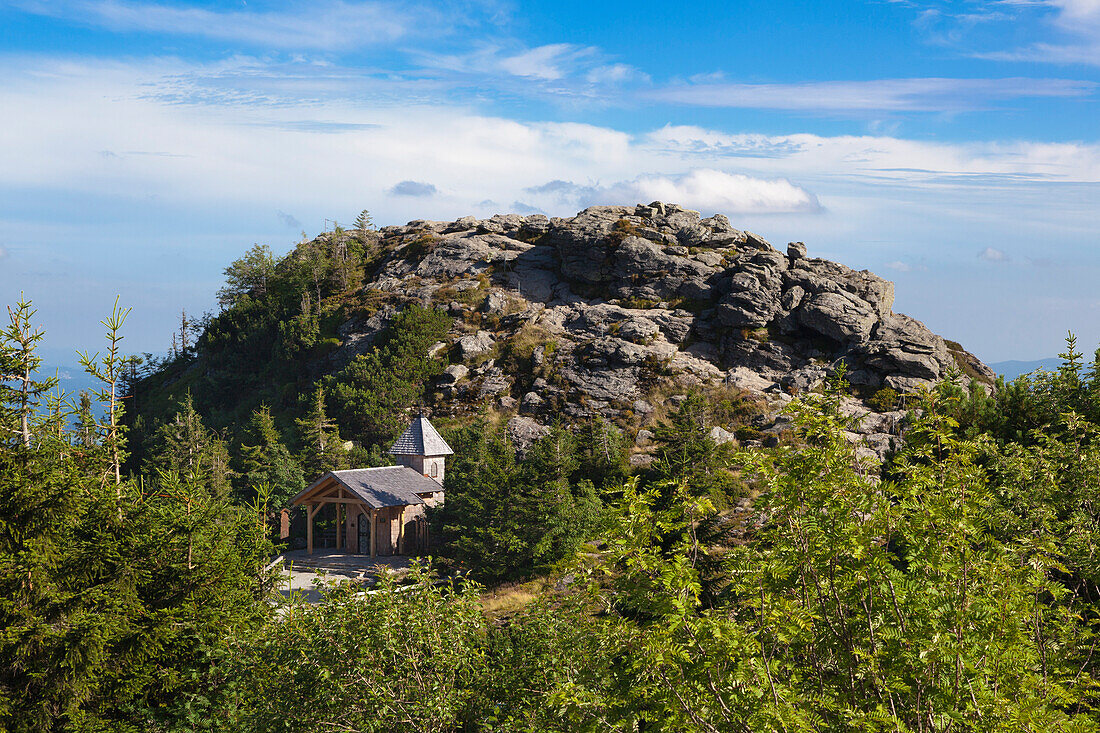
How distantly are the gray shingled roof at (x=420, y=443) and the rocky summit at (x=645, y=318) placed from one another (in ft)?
35.4

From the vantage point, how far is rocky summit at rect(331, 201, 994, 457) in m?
51.2

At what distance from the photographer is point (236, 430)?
58594 mm

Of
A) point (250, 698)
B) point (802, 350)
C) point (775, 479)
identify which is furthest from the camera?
point (802, 350)

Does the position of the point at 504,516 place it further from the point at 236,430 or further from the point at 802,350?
the point at 236,430

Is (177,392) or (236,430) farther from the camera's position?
(177,392)

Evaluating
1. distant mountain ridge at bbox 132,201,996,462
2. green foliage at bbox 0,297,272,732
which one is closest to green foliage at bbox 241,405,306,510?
distant mountain ridge at bbox 132,201,996,462

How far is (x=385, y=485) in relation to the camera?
37.4 m

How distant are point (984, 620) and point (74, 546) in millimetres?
15218

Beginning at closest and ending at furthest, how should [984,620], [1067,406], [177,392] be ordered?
[984,620] → [1067,406] → [177,392]

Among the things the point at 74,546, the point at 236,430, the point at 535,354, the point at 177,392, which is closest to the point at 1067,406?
the point at 74,546

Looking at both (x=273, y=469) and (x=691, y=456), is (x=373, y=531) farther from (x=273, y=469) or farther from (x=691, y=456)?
(x=691, y=456)

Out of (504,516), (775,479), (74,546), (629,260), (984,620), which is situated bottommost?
(504,516)

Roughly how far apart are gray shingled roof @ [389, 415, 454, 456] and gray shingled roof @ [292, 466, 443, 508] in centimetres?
116

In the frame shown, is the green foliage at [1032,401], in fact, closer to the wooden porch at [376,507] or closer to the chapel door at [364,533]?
the wooden porch at [376,507]
